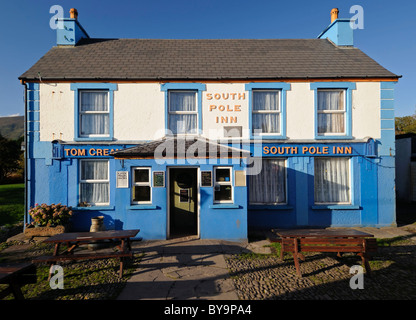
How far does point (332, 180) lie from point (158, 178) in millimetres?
6840

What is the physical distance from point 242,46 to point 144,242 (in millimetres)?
9690

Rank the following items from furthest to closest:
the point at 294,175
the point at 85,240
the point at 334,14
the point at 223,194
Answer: the point at 334,14
the point at 294,175
the point at 223,194
the point at 85,240

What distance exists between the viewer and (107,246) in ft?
23.1

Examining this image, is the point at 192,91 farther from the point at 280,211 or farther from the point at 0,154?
the point at 0,154

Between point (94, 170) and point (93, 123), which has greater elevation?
point (93, 123)

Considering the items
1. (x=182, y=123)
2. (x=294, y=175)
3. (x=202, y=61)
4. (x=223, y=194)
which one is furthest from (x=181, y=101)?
(x=294, y=175)

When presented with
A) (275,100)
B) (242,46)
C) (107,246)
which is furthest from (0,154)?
(275,100)

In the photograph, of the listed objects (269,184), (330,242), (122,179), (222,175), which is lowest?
(330,242)

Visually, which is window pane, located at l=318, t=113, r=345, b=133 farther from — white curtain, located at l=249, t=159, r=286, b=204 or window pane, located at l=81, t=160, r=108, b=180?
window pane, located at l=81, t=160, r=108, b=180

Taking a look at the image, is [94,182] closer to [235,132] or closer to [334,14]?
[235,132]

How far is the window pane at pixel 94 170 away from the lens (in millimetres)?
8797

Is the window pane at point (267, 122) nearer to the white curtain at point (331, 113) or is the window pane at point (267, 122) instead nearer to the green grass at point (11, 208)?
the white curtain at point (331, 113)

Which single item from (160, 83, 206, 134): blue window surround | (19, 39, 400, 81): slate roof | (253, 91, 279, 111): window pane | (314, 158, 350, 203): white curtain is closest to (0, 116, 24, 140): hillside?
(19, 39, 400, 81): slate roof

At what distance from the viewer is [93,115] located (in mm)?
8945
